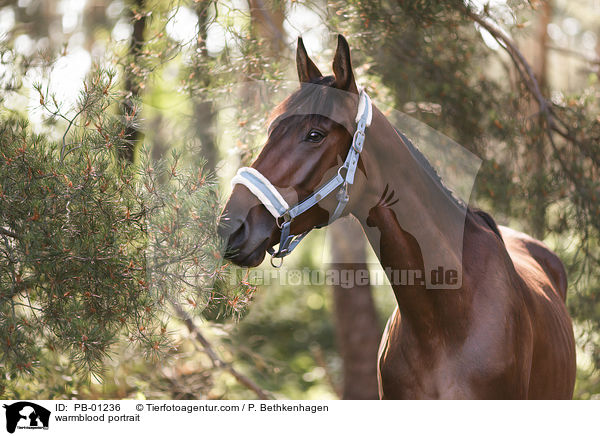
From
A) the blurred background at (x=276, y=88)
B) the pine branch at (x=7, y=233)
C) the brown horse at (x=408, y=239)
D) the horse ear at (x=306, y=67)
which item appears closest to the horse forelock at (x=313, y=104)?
the brown horse at (x=408, y=239)

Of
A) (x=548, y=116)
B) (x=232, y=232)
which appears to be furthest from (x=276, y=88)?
(x=548, y=116)

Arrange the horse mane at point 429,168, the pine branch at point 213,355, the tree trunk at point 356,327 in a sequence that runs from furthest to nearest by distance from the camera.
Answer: the tree trunk at point 356,327
the pine branch at point 213,355
the horse mane at point 429,168

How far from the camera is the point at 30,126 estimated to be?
8.31 feet

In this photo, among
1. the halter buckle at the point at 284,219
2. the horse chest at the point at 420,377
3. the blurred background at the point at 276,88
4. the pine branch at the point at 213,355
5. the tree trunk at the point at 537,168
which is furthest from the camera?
the tree trunk at the point at 537,168

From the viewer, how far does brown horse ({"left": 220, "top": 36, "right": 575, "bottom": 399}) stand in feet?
7.20

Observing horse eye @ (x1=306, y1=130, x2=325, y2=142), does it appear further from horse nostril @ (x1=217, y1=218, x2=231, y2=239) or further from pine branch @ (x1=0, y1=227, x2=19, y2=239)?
pine branch @ (x1=0, y1=227, x2=19, y2=239)

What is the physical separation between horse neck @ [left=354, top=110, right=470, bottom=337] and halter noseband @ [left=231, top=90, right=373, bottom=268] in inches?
4.5

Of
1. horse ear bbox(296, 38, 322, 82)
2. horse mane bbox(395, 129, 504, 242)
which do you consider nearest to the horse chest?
horse mane bbox(395, 129, 504, 242)

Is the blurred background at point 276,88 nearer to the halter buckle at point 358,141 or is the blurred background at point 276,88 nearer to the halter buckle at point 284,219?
the halter buckle at point 284,219
